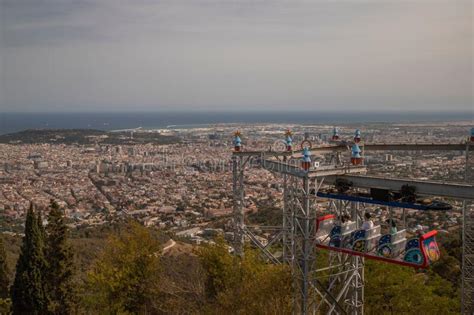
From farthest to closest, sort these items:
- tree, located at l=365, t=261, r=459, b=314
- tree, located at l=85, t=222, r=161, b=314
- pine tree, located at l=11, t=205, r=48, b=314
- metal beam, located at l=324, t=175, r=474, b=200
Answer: pine tree, located at l=11, t=205, r=48, b=314 < tree, located at l=85, t=222, r=161, b=314 < tree, located at l=365, t=261, r=459, b=314 < metal beam, located at l=324, t=175, r=474, b=200

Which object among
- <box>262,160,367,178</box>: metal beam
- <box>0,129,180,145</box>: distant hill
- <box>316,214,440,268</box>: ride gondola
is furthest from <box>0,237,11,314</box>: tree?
<box>0,129,180,145</box>: distant hill

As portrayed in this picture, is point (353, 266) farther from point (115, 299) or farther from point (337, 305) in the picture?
point (115, 299)

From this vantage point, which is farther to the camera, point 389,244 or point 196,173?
point 196,173

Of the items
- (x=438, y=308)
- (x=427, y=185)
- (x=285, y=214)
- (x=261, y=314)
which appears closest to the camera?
(x=427, y=185)

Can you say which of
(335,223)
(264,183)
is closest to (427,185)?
(335,223)

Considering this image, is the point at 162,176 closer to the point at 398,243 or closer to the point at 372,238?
the point at 372,238

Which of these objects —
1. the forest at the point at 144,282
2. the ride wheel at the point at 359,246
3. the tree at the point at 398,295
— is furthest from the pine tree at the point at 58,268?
the ride wheel at the point at 359,246

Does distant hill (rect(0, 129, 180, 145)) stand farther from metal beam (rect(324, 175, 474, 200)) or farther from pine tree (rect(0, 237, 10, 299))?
metal beam (rect(324, 175, 474, 200))
